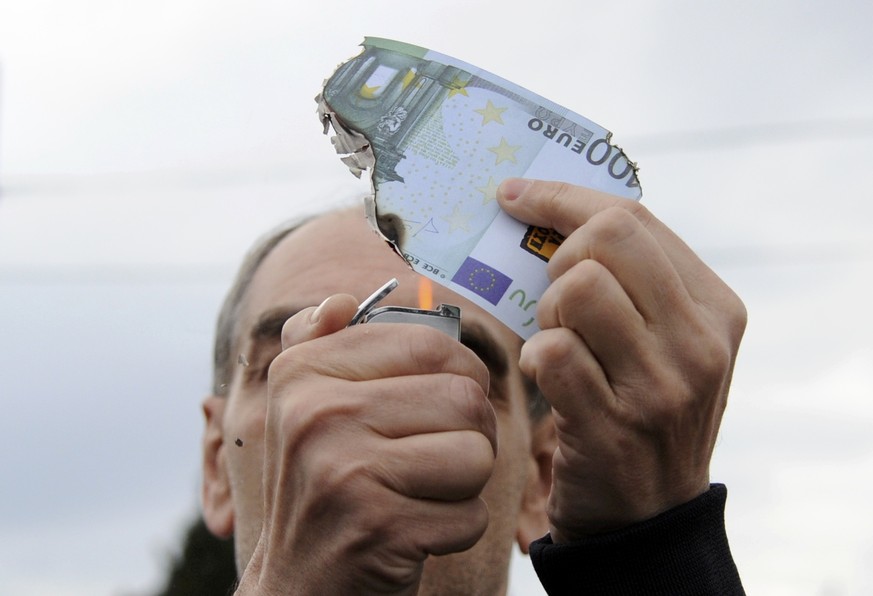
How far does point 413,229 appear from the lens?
4.31ft

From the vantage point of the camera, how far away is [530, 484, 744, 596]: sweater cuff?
4.57 ft

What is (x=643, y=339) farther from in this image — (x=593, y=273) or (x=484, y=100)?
(x=484, y=100)

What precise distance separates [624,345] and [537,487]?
1231mm

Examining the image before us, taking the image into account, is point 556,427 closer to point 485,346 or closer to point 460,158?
point 460,158

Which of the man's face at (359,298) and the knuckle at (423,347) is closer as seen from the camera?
the knuckle at (423,347)

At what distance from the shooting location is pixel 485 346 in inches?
86.9

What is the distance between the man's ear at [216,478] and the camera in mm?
2377

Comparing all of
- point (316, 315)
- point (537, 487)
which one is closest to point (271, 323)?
point (537, 487)

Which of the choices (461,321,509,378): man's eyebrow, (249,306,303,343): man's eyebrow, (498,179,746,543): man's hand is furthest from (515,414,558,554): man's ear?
(498,179,746,543): man's hand

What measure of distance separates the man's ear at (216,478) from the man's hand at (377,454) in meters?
1.15

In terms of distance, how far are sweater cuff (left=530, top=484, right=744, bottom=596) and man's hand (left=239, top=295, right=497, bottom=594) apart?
288mm

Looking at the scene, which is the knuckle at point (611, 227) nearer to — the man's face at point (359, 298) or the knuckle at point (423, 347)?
the knuckle at point (423, 347)

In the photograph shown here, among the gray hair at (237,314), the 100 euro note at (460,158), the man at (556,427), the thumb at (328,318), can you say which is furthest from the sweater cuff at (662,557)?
the gray hair at (237,314)

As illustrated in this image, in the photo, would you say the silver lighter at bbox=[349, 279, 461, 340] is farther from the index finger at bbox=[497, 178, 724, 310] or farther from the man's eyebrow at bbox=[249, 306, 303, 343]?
the man's eyebrow at bbox=[249, 306, 303, 343]
